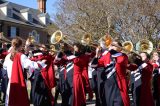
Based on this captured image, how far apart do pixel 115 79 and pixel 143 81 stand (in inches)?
64.4

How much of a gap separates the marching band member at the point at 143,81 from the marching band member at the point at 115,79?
1.25 meters

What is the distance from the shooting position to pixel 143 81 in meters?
10.1

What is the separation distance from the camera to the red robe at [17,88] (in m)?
8.22

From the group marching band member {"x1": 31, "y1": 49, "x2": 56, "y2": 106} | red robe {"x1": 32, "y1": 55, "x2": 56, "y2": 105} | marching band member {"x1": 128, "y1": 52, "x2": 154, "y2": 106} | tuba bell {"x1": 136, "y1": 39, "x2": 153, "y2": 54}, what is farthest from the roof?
marching band member {"x1": 128, "y1": 52, "x2": 154, "y2": 106}

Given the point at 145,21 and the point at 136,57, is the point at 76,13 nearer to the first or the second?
the point at 145,21

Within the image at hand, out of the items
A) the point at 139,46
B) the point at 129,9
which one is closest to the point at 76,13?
the point at 129,9

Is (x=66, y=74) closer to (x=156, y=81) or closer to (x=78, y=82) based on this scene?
(x=78, y=82)

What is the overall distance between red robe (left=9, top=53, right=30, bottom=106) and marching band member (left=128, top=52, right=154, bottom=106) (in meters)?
2.98

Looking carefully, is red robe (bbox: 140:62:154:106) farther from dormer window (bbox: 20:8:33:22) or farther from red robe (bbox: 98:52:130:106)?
dormer window (bbox: 20:8:33:22)

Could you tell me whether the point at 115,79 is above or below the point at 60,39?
below

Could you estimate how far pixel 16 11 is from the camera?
49375mm

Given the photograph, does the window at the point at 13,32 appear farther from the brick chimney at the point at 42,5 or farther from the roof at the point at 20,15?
the brick chimney at the point at 42,5

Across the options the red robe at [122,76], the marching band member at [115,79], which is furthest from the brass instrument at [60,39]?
the red robe at [122,76]

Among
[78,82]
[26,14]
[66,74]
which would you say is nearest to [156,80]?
[78,82]
